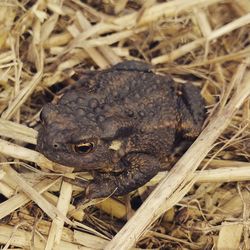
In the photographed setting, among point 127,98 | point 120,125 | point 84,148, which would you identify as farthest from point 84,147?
point 127,98

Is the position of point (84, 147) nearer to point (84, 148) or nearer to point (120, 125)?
point (84, 148)

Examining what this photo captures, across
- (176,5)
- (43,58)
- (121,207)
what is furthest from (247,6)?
(121,207)

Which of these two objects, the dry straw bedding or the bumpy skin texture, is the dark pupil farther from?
the dry straw bedding

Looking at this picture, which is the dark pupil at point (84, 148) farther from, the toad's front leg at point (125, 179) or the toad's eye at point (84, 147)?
the toad's front leg at point (125, 179)

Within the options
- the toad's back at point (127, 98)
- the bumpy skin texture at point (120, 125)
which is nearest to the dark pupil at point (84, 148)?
the bumpy skin texture at point (120, 125)

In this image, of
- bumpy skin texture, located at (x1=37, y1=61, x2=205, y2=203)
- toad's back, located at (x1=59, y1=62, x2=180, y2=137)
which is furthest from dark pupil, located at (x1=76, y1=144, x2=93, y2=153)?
toad's back, located at (x1=59, y1=62, x2=180, y2=137)

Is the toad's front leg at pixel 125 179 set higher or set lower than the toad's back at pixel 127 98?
lower

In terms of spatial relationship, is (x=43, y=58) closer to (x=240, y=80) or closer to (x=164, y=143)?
(x=164, y=143)
